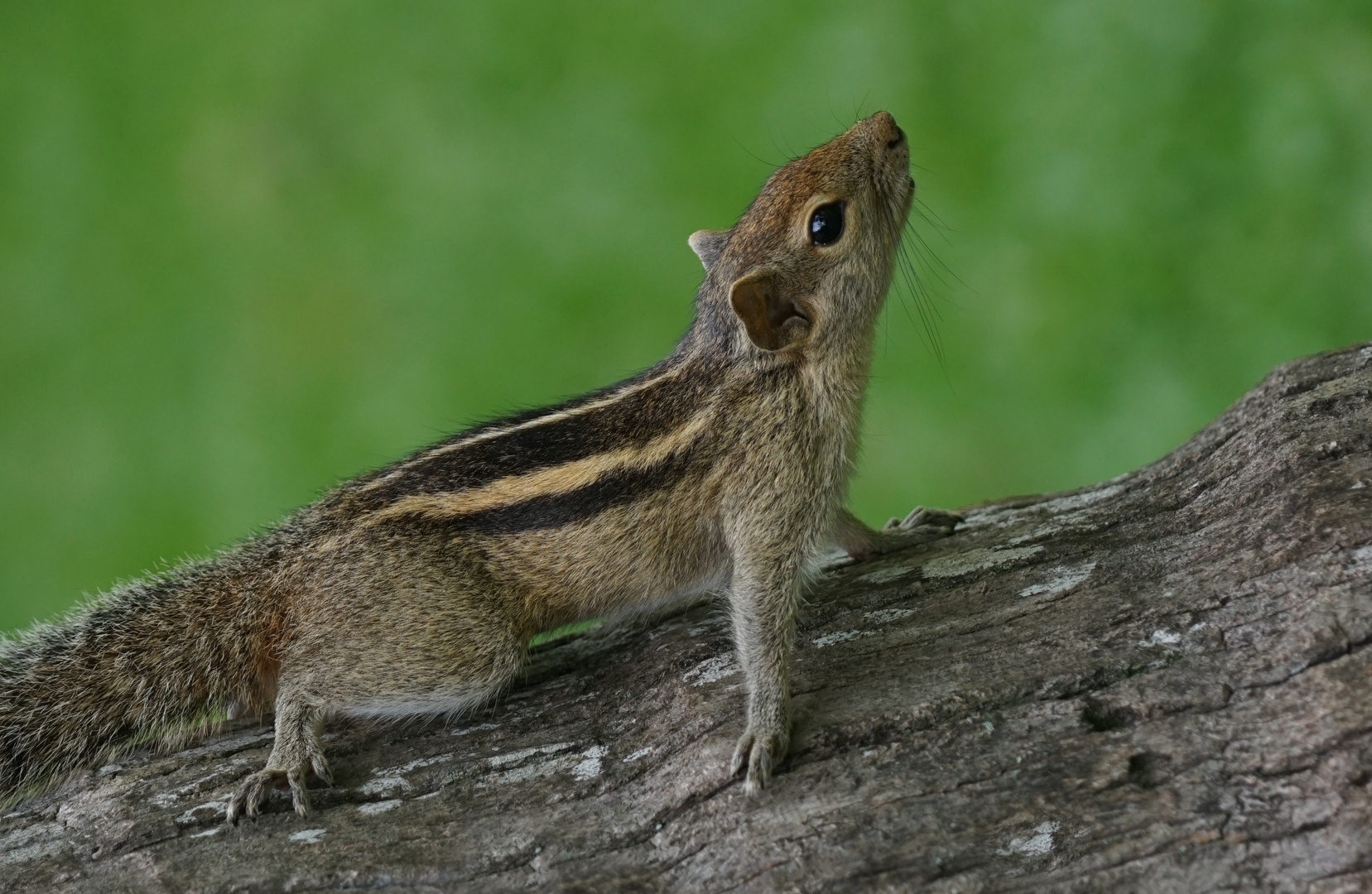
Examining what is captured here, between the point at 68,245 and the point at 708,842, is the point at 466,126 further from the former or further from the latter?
the point at 708,842

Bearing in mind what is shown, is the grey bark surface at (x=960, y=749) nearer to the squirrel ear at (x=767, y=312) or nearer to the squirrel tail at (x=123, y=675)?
the squirrel tail at (x=123, y=675)

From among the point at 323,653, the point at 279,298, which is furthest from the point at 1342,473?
the point at 279,298

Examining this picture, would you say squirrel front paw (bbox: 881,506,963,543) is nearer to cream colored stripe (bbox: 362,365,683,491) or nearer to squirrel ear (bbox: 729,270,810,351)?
squirrel ear (bbox: 729,270,810,351)

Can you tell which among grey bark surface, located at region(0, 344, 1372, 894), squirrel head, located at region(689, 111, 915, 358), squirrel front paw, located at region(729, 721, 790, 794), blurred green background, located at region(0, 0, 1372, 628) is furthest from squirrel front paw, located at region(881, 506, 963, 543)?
blurred green background, located at region(0, 0, 1372, 628)

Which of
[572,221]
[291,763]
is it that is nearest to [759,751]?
[291,763]

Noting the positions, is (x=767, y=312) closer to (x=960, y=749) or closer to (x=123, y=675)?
(x=960, y=749)

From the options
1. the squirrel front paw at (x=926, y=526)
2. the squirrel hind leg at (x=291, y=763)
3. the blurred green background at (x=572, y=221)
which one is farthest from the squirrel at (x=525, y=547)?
the blurred green background at (x=572, y=221)
